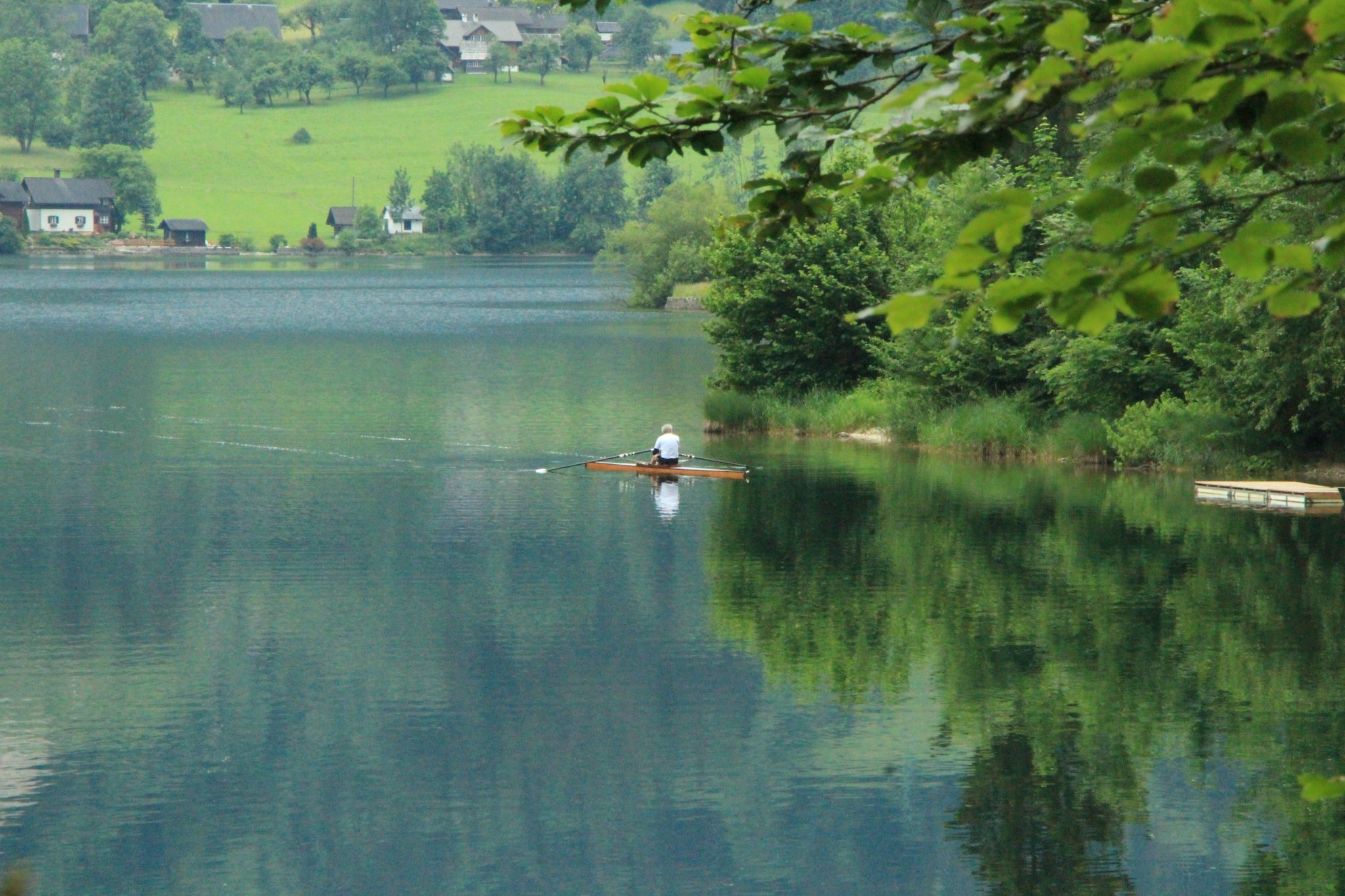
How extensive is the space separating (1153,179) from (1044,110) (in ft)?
6.33

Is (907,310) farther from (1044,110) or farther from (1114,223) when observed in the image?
(1044,110)

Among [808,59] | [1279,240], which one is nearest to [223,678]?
[808,59]

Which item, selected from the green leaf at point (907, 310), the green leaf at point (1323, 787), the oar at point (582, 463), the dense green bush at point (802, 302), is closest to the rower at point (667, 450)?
the oar at point (582, 463)

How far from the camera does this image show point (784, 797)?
1822 centimetres

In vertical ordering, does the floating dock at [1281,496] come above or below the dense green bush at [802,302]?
below

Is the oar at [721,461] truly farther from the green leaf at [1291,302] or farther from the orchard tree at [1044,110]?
the green leaf at [1291,302]

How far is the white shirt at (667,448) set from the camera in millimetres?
43000

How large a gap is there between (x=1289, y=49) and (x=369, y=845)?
13170mm

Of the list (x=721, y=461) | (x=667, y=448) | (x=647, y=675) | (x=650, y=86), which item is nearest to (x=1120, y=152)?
(x=650, y=86)

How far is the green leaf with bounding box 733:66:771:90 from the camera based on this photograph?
8562 mm

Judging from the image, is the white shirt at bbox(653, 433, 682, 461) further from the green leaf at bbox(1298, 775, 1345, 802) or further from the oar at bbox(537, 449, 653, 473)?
the green leaf at bbox(1298, 775, 1345, 802)

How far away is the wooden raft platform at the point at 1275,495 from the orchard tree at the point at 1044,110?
30824mm

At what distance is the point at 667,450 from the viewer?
4306cm

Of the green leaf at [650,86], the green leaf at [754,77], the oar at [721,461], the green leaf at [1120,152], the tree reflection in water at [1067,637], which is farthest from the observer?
the oar at [721,461]
